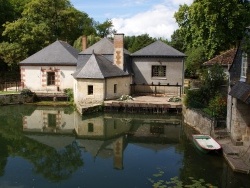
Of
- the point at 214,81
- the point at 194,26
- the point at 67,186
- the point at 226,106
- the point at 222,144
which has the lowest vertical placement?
the point at 67,186

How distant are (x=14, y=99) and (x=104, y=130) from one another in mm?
12318

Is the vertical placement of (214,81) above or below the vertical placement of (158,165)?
above

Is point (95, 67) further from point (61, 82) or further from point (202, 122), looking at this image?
point (202, 122)

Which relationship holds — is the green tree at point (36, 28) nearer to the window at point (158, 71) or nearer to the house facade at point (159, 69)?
the house facade at point (159, 69)

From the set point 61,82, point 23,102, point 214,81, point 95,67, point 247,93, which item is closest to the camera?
point 247,93

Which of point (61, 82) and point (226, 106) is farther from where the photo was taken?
point (61, 82)

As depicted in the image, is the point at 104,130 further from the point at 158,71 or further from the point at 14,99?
the point at 158,71

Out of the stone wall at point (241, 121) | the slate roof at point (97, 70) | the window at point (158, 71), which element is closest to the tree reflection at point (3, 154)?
the slate roof at point (97, 70)

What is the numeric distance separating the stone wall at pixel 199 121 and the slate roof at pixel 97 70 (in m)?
8.04

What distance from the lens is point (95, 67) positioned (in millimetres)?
27422

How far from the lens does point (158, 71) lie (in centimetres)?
3197

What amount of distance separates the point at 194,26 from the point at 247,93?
18.5m

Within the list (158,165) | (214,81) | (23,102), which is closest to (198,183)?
(158,165)

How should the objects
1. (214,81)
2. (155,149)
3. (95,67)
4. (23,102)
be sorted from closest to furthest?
(155,149), (214,81), (95,67), (23,102)
